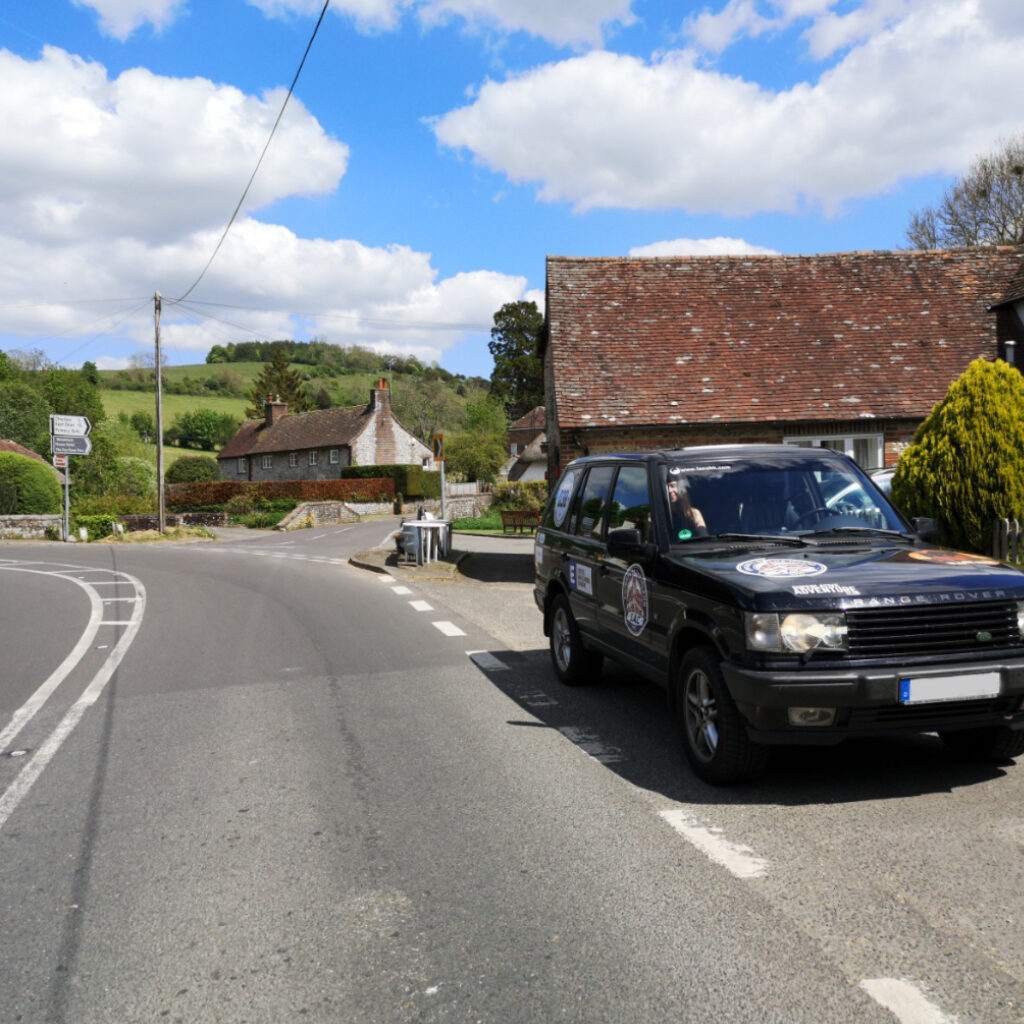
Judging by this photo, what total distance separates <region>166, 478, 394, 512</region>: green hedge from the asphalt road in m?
51.8

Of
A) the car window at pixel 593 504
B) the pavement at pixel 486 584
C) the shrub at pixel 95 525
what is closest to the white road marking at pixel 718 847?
the car window at pixel 593 504

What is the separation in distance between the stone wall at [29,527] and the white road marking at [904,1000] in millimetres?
37204

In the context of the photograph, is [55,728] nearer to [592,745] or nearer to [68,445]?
[592,745]

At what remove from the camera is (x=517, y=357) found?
84.8 m

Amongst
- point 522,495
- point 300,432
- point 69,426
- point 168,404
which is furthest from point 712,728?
point 168,404

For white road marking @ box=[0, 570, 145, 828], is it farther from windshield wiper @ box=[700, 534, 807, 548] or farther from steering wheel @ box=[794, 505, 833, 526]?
steering wheel @ box=[794, 505, 833, 526]

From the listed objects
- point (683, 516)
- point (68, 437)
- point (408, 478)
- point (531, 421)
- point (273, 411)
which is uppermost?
point (273, 411)

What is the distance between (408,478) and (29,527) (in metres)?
28.6

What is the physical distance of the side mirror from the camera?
591 centimetres

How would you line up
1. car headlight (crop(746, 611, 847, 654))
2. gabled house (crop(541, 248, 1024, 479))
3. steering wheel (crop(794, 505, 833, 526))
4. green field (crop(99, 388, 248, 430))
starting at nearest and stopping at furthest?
car headlight (crop(746, 611, 847, 654))
steering wheel (crop(794, 505, 833, 526))
gabled house (crop(541, 248, 1024, 479))
green field (crop(99, 388, 248, 430))

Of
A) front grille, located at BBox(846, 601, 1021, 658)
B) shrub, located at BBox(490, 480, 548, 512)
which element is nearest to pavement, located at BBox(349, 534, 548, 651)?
front grille, located at BBox(846, 601, 1021, 658)

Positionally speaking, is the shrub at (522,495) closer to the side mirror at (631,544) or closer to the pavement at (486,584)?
the pavement at (486,584)

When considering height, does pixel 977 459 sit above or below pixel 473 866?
above

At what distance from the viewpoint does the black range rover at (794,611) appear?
4562 millimetres
